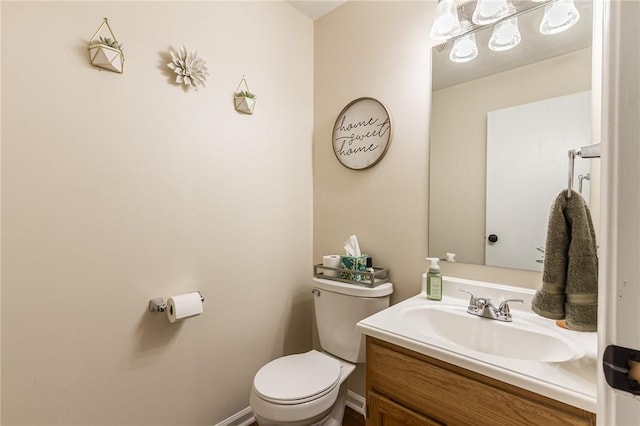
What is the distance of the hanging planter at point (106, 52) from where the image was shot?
108 centimetres

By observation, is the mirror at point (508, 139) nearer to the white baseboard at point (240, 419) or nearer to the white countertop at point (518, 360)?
the white countertop at point (518, 360)

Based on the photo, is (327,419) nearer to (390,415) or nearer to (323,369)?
(323,369)

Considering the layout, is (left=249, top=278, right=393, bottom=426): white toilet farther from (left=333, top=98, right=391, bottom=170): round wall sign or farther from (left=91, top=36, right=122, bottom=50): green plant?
(left=91, top=36, right=122, bottom=50): green plant

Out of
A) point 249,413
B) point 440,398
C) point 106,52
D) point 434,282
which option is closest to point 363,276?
point 434,282

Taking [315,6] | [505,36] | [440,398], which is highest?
[315,6]

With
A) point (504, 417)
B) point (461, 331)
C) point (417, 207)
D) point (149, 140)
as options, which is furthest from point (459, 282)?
point (149, 140)

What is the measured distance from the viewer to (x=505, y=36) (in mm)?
1218

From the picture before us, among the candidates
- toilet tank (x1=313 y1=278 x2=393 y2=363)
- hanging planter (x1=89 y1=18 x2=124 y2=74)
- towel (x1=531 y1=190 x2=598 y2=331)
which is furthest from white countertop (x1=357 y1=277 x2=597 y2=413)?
hanging planter (x1=89 y1=18 x2=124 y2=74)

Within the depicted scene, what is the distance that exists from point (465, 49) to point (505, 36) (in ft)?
0.50

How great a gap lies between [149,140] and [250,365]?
1.26 m

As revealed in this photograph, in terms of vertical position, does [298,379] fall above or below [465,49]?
below

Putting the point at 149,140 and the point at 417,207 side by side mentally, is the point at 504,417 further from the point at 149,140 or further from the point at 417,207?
the point at 149,140

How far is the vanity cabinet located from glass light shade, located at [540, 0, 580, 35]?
4.14 feet

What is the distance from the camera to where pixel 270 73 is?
171cm
